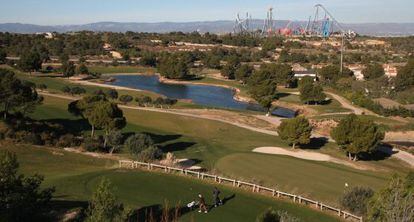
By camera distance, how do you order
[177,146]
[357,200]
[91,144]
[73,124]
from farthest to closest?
[73,124] < [177,146] < [91,144] < [357,200]

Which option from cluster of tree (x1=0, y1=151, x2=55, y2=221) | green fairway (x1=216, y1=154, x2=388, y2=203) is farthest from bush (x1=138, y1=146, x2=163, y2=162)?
cluster of tree (x1=0, y1=151, x2=55, y2=221)

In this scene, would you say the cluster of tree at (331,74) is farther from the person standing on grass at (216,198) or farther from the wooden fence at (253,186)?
the person standing on grass at (216,198)

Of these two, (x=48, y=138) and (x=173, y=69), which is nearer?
(x=48, y=138)

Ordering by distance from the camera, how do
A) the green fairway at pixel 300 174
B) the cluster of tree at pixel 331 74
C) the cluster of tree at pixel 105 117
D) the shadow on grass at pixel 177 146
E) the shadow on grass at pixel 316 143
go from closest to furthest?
1. the green fairway at pixel 300 174
2. the cluster of tree at pixel 105 117
3. the shadow on grass at pixel 177 146
4. the shadow on grass at pixel 316 143
5. the cluster of tree at pixel 331 74

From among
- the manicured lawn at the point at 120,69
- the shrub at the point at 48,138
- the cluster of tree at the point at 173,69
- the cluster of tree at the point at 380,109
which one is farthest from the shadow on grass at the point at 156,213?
the manicured lawn at the point at 120,69

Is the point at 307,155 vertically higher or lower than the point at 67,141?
lower

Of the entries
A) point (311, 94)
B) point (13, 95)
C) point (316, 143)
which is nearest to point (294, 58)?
point (311, 94)

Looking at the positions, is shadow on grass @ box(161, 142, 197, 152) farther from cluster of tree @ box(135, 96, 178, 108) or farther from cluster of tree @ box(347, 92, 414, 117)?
cluster of tree @ box(347, 92, 414, 117)

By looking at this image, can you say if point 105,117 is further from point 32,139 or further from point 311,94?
point 311,94
